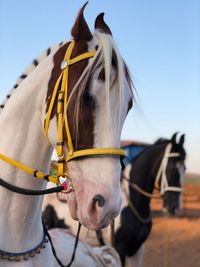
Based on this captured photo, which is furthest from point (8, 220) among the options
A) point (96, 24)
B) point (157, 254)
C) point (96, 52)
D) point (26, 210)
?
point (157, 254)

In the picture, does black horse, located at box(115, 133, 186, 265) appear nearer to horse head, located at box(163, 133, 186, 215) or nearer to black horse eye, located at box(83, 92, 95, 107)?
horse head, located at box(163, 133, 186, 215)

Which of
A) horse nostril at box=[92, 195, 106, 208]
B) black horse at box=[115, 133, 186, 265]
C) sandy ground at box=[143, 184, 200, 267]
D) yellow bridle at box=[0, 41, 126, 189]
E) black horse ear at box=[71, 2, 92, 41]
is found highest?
black horse ear at box=[71, 2, 92, 41]

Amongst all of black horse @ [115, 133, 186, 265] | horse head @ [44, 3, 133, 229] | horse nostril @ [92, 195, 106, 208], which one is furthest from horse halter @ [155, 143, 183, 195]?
horse nostril @ [92, 195, 106, 208]

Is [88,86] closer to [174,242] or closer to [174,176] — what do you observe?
[174,176]

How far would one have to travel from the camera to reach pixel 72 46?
158 cm

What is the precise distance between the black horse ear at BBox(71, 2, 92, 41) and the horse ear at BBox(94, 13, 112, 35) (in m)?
0.15

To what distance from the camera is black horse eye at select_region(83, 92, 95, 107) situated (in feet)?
4.65

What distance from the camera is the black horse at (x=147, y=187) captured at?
4.18 meters

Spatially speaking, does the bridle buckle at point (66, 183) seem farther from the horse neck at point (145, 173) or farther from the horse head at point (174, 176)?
the horse head at point (174, 176)

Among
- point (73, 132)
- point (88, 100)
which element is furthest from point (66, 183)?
point (88, 100)

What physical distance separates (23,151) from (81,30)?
21.3 inches

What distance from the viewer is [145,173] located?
15.0 feet

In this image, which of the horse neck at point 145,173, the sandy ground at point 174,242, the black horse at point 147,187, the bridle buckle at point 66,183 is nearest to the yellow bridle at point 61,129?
the bridle buckle at point 66,183

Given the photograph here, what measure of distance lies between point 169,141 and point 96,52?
11.5ft
